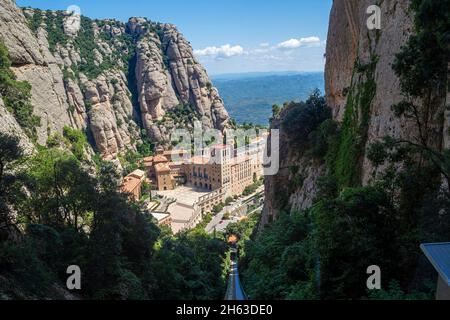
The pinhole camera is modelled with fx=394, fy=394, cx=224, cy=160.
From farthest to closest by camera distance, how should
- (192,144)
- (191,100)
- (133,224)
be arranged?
(191,100) < (192,144) < (133,224)

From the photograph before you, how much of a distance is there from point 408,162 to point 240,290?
14.8 metres

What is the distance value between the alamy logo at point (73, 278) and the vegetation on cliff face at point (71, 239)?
0.27 meters

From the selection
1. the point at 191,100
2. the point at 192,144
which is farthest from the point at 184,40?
the point at 192,144

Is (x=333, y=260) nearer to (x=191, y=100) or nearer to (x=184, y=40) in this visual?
(x=191, y=100)

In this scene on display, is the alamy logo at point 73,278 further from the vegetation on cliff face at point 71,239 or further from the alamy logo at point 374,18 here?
the alamy logo at point 374,18

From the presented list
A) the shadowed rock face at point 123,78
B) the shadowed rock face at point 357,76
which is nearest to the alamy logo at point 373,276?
the shadowed rock face at point 357,76

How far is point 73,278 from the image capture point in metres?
16.2

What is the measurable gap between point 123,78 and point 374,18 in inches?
4191

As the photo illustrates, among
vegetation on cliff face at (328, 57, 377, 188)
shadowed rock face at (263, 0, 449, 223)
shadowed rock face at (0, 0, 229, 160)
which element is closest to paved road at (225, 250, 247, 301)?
shadowed rock face at (263, 0, 449, 223)

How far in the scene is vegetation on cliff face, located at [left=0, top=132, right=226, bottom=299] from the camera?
44.7 ft

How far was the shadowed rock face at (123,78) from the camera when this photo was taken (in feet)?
305

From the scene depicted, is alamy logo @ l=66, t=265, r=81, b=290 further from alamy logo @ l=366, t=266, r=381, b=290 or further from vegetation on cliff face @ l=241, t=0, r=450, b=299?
alamy logo @ l=366, t=266, r=381, b=290

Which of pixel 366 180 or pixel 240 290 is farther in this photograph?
pixel 240 290
